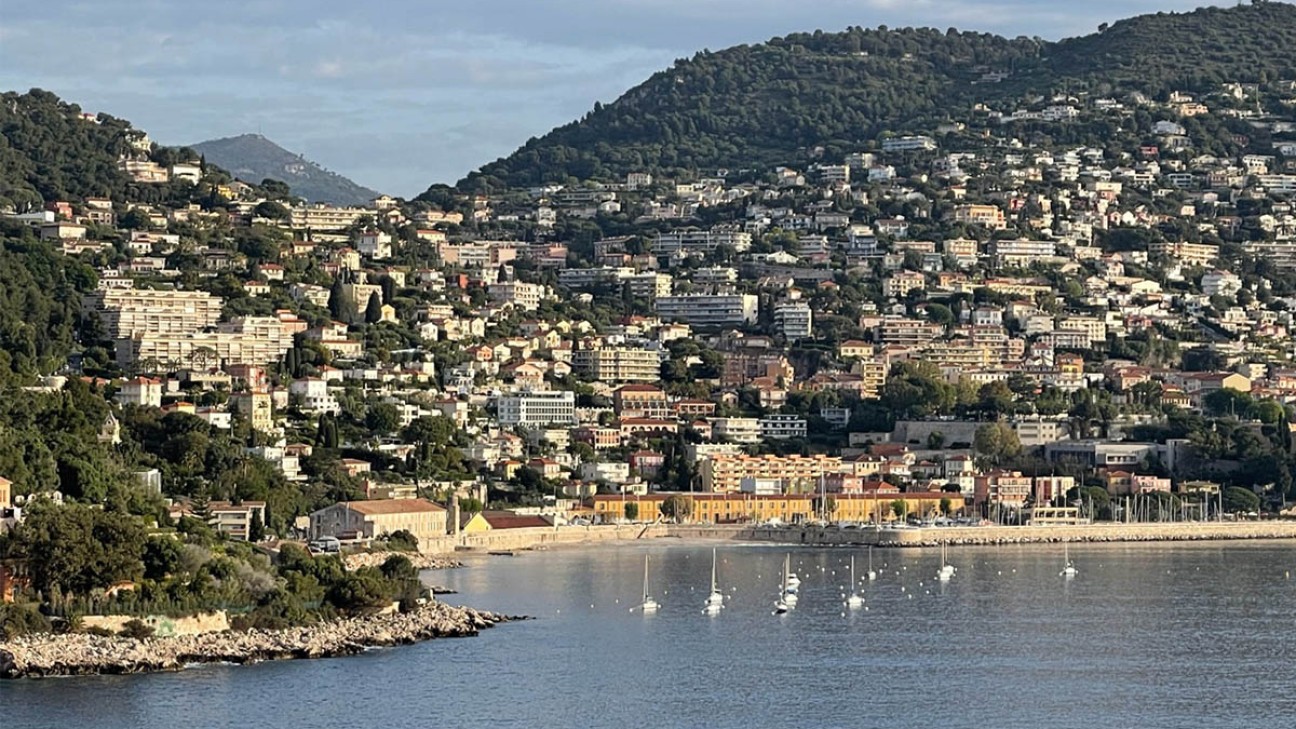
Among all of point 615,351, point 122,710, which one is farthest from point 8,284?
point 122,710

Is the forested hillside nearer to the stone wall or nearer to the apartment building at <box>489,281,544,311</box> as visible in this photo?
the apartment building at <box>489,281,544,311</box>

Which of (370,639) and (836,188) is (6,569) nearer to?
(370,639)

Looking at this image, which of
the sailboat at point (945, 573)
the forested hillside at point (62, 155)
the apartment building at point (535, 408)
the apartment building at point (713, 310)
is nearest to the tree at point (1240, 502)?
the apartment building at point (535, 408)

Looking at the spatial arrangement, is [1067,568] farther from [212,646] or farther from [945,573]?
[212,646]

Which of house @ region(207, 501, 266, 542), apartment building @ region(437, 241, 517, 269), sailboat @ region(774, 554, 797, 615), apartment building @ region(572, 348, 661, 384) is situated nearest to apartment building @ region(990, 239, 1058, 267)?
apartment building @ region(437, 241, 517, 269)

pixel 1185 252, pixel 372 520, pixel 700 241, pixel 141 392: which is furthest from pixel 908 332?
pixel 372 520

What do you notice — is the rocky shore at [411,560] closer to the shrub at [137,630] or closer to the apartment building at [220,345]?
the shrub at [137,630]
